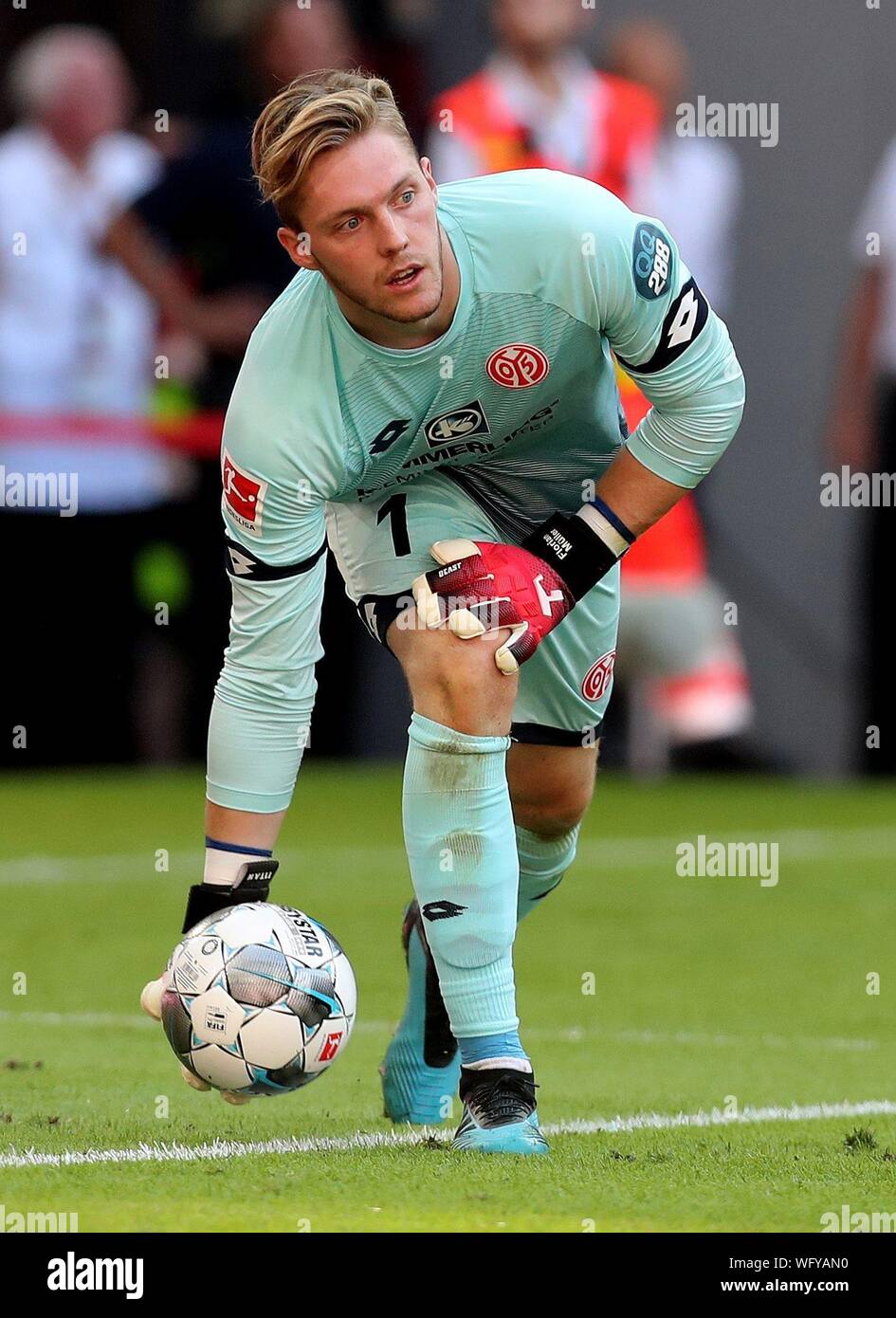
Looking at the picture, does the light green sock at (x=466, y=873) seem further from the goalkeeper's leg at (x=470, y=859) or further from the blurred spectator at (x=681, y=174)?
the blurred spectator at (x=681, y=174)

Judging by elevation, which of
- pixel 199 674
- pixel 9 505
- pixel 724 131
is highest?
pixel 724 131

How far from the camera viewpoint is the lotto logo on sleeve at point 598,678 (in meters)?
5.98

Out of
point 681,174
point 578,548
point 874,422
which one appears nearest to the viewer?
point 578,548

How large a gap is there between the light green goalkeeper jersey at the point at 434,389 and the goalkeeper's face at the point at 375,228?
6.5 inches

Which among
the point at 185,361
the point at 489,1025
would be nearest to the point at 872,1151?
the point at 489,1025

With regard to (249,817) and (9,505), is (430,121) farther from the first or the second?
(249,817)

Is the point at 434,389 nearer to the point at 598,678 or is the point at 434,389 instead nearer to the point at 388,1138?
the point at 598,678

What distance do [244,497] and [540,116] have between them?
7.01 metres

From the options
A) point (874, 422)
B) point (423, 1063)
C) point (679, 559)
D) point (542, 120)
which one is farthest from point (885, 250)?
point (423, 1063)

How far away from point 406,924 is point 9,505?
7.44 m

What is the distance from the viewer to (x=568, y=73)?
12078mm

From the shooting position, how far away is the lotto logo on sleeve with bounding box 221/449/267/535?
17.0 feet

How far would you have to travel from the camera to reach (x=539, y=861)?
6.16 meters
